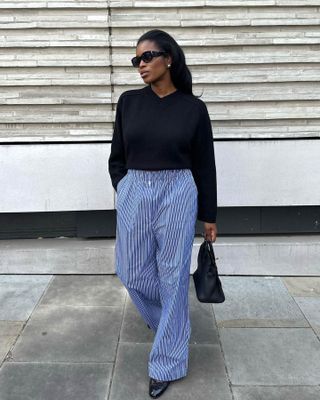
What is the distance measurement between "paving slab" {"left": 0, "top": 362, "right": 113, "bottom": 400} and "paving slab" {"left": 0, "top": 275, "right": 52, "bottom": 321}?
2.36 feet

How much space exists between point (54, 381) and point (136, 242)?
38.2 inches

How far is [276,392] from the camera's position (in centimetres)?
244

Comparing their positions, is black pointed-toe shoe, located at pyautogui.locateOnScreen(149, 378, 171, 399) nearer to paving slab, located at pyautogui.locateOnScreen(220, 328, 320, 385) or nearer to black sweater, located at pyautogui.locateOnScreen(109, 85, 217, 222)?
paving slab, located at pyautogui.locateOnScreen(220, 328, 320, 385)

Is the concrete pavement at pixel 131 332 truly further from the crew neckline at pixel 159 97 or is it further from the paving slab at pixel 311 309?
the crew neckline at pixel 159 97

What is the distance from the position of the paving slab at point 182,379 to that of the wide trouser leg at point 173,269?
0.09 m

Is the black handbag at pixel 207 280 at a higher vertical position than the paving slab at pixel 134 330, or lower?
higher

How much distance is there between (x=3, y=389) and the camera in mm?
2445

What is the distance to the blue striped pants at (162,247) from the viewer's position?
2357 millimetres

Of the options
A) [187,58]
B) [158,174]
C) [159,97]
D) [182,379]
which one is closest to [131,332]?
[182,379]

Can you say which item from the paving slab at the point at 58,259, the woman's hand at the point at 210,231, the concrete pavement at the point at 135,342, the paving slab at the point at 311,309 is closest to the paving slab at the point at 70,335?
the concrete pavement at the point at 135,342

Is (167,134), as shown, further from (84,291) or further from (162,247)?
(84,291)

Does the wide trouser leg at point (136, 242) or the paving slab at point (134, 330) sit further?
the paving slab at point (134, 330)

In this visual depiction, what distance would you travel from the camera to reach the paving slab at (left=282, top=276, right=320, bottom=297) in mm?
3775

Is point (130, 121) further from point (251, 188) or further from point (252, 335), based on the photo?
point (251, 188)
